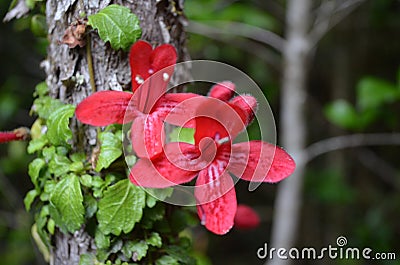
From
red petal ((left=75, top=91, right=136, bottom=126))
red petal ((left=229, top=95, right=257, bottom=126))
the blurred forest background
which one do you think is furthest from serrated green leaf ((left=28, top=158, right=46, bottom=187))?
the blurred forest background

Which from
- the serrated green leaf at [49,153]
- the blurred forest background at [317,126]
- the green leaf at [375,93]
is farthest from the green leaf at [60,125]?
the blurred forest background at [317,126]

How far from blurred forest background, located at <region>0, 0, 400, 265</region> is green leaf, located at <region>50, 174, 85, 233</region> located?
3.21 feet

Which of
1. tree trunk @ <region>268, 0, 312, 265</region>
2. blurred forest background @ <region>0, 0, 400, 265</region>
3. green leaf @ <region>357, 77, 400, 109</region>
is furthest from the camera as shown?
blurred forest background @ <region>0, 0, 400, 265</region>

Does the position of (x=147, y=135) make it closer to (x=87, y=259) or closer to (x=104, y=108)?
(x=104, y=108)

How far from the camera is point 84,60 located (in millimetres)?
516

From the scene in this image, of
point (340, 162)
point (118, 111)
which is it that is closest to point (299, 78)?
point (340, 162)

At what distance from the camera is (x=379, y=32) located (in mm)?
1812

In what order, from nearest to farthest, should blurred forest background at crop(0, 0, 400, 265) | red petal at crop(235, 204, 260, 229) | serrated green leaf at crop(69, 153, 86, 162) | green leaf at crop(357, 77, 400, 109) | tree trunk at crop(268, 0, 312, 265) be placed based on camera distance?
serrated green leaf at crop(69, 153, 86, 162) → red petal at crop(235, 204, 260, 229) → green leaf at crop(357, 77, 400, 109) → tree trunk at crop(268, 0, 312, 265) → blurred forest background at crop(0, 0, 400, 265)

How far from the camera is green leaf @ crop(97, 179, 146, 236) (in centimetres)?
48

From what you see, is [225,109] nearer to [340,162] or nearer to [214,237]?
[340,162]

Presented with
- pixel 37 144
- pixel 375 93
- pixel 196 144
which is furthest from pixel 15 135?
pixel 375 93

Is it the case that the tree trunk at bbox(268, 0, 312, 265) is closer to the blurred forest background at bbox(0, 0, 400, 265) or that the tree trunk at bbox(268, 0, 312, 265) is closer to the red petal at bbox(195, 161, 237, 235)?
the blurred forest background at bbox(0, 0, 400, 265)

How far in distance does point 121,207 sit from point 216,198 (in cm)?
12

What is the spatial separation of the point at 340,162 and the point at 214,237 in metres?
0.62
